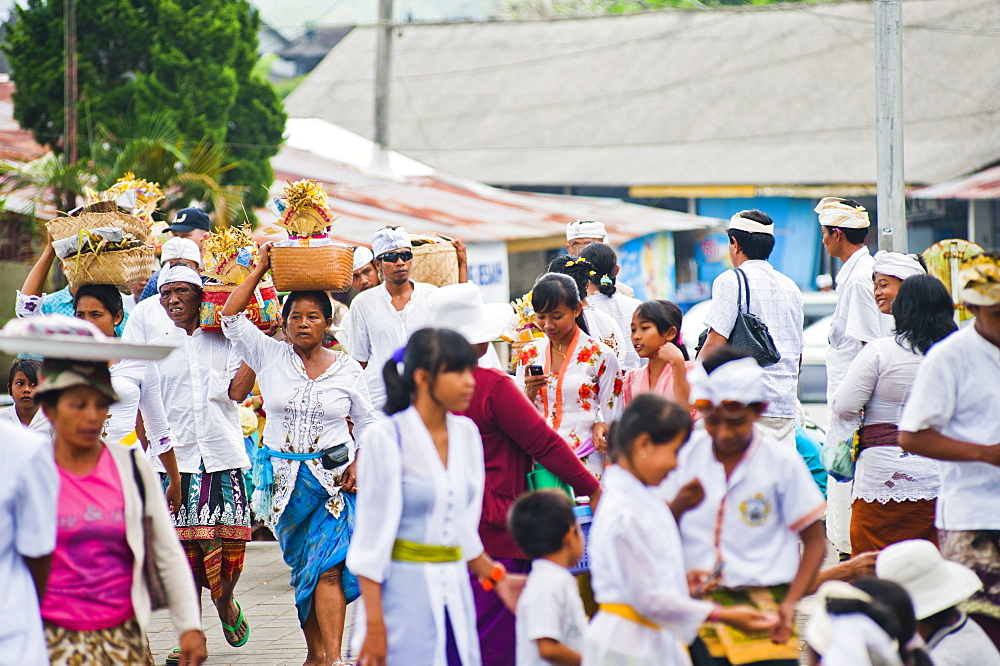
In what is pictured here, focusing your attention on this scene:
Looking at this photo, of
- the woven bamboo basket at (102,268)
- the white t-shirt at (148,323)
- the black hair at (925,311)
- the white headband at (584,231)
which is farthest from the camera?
the white headband at (584,231)

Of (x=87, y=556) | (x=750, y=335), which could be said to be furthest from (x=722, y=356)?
(x=750, y=335)

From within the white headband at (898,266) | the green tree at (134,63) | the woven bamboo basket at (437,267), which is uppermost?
the green tree at (134,63)

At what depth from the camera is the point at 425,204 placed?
20.1 meters

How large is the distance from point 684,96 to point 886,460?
24.7 metres

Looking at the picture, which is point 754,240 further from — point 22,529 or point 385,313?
Answer: point 22,529

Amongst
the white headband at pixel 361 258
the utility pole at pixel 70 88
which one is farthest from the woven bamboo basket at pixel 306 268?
the utility pole at pixel 70 88

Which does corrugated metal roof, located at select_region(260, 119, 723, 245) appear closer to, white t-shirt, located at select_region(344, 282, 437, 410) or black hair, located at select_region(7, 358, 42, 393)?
white t-shirt, located at select_region(344, 282, 437, 410)

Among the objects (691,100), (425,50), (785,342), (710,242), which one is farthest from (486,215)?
(425,50)

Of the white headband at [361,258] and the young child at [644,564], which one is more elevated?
the white headband at [361,258]

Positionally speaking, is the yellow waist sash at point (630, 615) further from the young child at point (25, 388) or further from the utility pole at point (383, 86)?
the utility pole at point (383, 86)

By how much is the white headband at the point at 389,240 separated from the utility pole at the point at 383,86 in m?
15.4

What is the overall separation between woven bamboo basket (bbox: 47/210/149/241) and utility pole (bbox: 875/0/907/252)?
18.1ft

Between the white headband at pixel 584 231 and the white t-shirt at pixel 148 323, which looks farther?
the white headband at pixel 584 231

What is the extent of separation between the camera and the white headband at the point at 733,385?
3.99 metres
